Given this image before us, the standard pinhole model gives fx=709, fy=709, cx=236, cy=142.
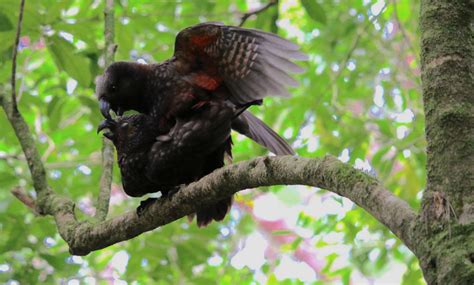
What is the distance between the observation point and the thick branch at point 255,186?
1.32m

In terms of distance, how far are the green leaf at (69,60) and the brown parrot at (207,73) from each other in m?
0.37

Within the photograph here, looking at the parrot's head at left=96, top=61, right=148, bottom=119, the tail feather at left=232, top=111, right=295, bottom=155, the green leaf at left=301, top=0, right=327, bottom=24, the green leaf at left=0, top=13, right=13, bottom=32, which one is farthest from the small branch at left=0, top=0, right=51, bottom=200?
the green leaf at left=301, top=0, right=327, bottom=24

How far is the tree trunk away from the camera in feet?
3.87

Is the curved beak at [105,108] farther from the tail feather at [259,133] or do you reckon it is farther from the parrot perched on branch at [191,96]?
the tail feather at [259,133]

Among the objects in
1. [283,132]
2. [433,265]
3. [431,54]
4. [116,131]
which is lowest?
[283,132]

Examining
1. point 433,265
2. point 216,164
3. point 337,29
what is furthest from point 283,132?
point 433,265

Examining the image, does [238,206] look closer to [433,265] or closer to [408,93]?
[408,93]

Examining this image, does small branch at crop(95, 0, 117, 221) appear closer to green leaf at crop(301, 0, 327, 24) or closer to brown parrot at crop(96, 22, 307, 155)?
brown parrot at crop(96, 22, 307, 155)

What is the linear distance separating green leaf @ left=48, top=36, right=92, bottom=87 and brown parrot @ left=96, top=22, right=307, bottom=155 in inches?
14.6

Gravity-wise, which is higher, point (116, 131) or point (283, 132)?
point (116, 131)

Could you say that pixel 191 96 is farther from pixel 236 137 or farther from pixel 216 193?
pixel 236 137

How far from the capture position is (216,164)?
8.80 feet

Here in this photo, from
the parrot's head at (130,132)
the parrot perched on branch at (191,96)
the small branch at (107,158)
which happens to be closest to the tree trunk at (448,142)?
the parrot perched on branch at (191,96)

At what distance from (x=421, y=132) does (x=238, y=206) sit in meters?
1.85
